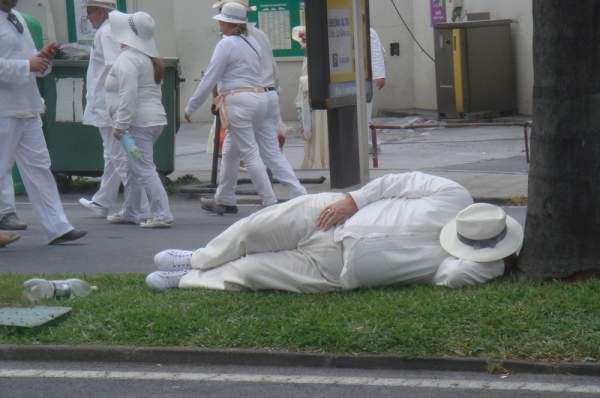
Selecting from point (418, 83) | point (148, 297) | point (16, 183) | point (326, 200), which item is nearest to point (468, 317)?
point (326, 200)

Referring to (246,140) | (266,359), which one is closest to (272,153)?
(246,140)

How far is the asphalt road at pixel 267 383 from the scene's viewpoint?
524 centimetres

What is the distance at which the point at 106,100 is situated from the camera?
10023mm

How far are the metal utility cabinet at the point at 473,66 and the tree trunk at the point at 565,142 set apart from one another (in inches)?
471

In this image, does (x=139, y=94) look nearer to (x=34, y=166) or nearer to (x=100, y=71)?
(x=100, y=71)

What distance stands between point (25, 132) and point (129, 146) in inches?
38.9

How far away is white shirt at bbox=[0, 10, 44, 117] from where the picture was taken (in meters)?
8.75

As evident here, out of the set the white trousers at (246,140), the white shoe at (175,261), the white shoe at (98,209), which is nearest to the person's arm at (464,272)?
the white shoe at (175,261)

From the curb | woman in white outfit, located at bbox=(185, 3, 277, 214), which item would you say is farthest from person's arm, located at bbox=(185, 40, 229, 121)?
the curb

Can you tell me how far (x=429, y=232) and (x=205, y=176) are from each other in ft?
25.7

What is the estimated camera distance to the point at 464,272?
644 centimetres

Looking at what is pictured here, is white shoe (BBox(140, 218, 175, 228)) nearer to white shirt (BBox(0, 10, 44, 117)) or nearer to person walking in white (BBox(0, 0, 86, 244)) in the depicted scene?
person walking in white (BBox(0, 0, 86, 244))

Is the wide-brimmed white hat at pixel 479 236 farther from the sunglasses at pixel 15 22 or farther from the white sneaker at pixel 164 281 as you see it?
the sunglasses at pixel 15 22

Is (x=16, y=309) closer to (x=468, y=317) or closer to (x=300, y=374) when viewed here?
(x=300, y=374)
